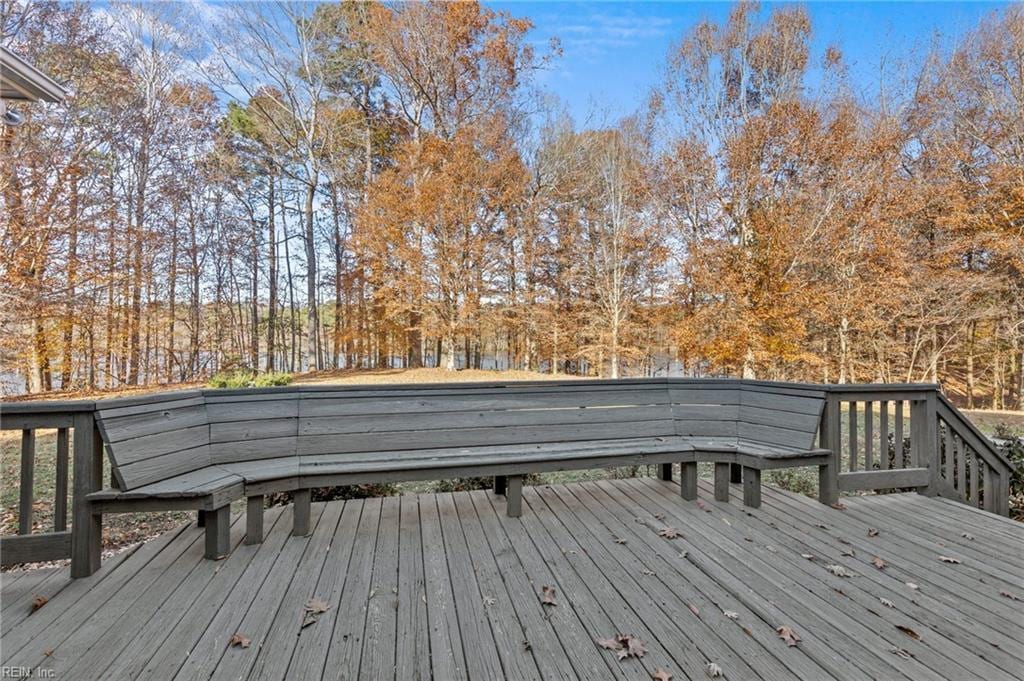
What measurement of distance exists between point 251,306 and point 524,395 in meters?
14.3

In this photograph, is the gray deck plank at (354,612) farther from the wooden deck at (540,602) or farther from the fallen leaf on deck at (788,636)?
the fallen leaf on deck at (788,636)

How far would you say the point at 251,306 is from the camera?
14445 mm

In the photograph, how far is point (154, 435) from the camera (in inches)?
87.9

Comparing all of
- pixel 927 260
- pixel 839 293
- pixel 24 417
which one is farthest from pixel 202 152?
pixel 927 260

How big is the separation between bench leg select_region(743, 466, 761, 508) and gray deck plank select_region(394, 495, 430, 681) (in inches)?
85.4

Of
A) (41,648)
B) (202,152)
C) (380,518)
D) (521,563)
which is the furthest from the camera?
(202,152)

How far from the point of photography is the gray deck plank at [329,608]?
1461 millimetres

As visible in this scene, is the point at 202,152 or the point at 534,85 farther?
the point at 534,85

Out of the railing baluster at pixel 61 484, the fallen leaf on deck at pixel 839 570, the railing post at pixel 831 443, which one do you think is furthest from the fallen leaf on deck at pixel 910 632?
the railing baluster at pixel 61 484

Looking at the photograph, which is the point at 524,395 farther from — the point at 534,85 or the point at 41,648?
the point at 534,85

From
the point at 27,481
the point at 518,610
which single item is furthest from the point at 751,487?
the point at 27,481

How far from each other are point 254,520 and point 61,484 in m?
0.85

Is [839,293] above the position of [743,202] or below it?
below

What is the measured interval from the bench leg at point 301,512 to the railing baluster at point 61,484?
99 cm
